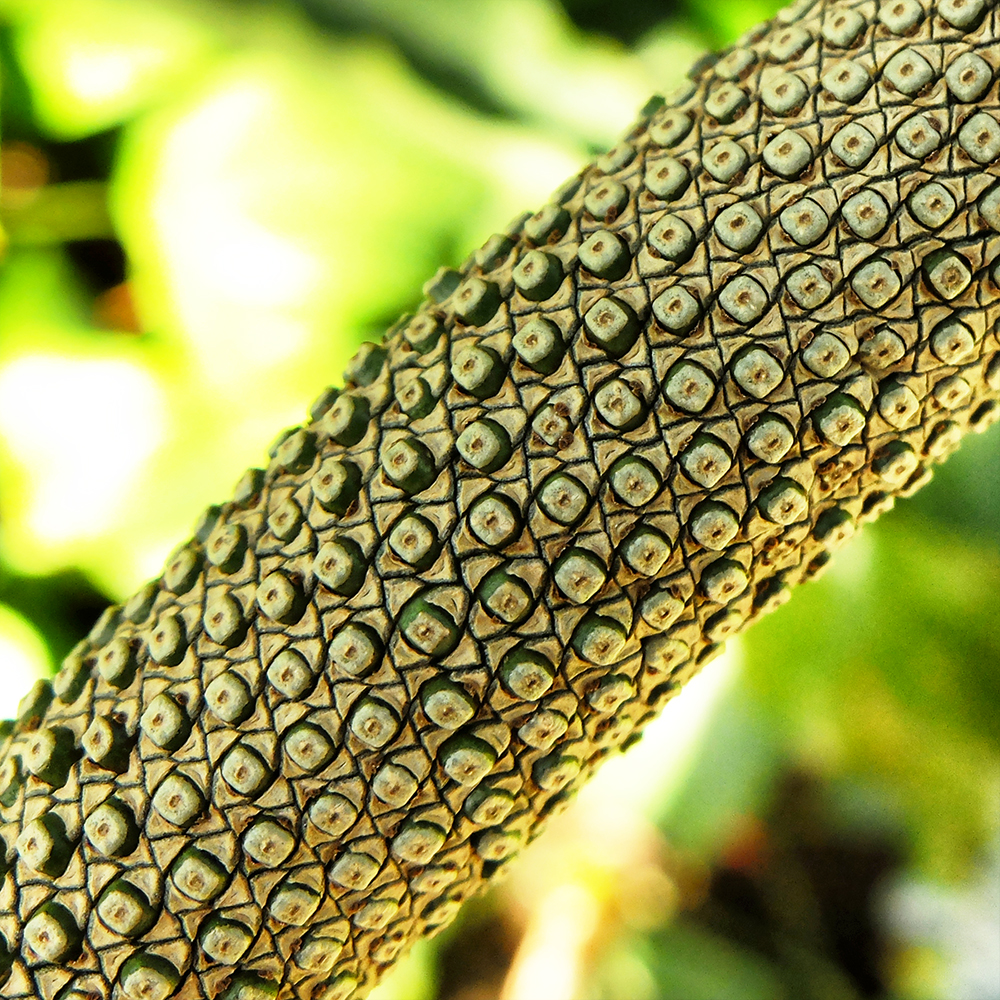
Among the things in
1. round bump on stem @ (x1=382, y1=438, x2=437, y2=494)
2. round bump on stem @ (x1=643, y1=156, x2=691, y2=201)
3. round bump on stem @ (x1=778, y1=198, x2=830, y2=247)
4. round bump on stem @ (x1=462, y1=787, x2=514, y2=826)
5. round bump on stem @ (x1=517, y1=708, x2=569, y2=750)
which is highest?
round bump on stem @ (x1=643, y1=156, x2=691, y2=201)

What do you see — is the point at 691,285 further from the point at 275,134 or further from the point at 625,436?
the point at 275,134

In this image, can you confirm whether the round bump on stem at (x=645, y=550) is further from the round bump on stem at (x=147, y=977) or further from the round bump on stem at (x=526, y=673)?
the round bump on stem at (x=147, y=977)

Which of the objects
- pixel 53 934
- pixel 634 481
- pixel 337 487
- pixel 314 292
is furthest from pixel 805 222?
pixel 314 292

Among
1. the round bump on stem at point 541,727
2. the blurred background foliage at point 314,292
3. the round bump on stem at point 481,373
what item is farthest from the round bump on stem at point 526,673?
the blurred background foliage at point 314,292

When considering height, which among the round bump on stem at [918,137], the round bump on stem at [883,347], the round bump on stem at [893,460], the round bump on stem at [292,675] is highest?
the round bump on stem at [918,137]

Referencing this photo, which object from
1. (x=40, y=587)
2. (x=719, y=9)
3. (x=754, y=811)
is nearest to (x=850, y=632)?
(x=754, y=811)

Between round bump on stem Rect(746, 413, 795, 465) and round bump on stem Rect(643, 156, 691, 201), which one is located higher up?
round bump on stem Rect(643, 156, 691, 201)

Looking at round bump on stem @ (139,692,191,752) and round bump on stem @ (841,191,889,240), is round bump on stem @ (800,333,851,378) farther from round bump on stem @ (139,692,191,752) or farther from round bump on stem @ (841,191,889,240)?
round bump on stem @ (139,692,191,752)

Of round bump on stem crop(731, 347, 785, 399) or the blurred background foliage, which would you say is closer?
round bump on stem crop(731, 347, 785, 399)

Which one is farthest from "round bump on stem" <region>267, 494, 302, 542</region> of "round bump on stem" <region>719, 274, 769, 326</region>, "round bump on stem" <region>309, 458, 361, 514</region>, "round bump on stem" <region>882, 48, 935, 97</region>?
"round bump on stem" <region>882, 48, 935, 97</region>
